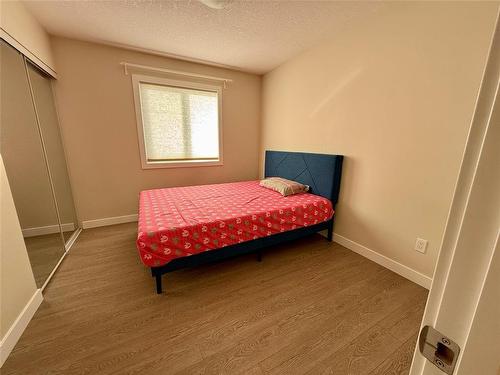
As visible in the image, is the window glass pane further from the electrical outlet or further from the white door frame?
the white door frame

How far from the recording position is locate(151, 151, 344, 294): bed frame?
6.08ft

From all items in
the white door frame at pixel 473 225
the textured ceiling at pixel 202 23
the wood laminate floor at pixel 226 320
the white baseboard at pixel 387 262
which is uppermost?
the textured ceiling at pixel 202 23

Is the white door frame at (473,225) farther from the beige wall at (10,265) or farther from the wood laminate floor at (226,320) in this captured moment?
the beige wall at (10,265)

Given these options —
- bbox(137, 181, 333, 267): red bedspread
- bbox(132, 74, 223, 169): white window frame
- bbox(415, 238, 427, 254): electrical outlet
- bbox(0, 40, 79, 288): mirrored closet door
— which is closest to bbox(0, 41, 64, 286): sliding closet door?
bbox(0, 40, 79, 288): mirrored closet door

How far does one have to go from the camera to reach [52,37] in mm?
2494

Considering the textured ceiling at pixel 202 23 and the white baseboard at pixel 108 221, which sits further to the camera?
the white baseboard at pixel 108 221

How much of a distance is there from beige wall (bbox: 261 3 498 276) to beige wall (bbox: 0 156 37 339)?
303cm

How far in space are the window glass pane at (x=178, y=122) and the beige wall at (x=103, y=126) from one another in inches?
8.0

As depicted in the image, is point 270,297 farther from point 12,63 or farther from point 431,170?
point 12,63

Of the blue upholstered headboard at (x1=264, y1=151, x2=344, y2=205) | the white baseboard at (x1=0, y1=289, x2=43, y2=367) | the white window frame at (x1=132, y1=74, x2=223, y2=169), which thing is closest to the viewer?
the white baseboard at (x1=0, y1=289, x2=43, y2=367)

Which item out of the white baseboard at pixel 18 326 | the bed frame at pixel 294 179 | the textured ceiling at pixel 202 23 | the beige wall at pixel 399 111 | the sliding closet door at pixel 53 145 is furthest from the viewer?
the sliding closet door at pixel 53 145

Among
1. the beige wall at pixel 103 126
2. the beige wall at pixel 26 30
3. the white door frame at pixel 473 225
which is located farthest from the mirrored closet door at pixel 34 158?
the white door frame at pixel 473 225

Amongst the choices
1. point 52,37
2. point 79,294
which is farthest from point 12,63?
point 79,294

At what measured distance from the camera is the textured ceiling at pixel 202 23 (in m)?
1.96
